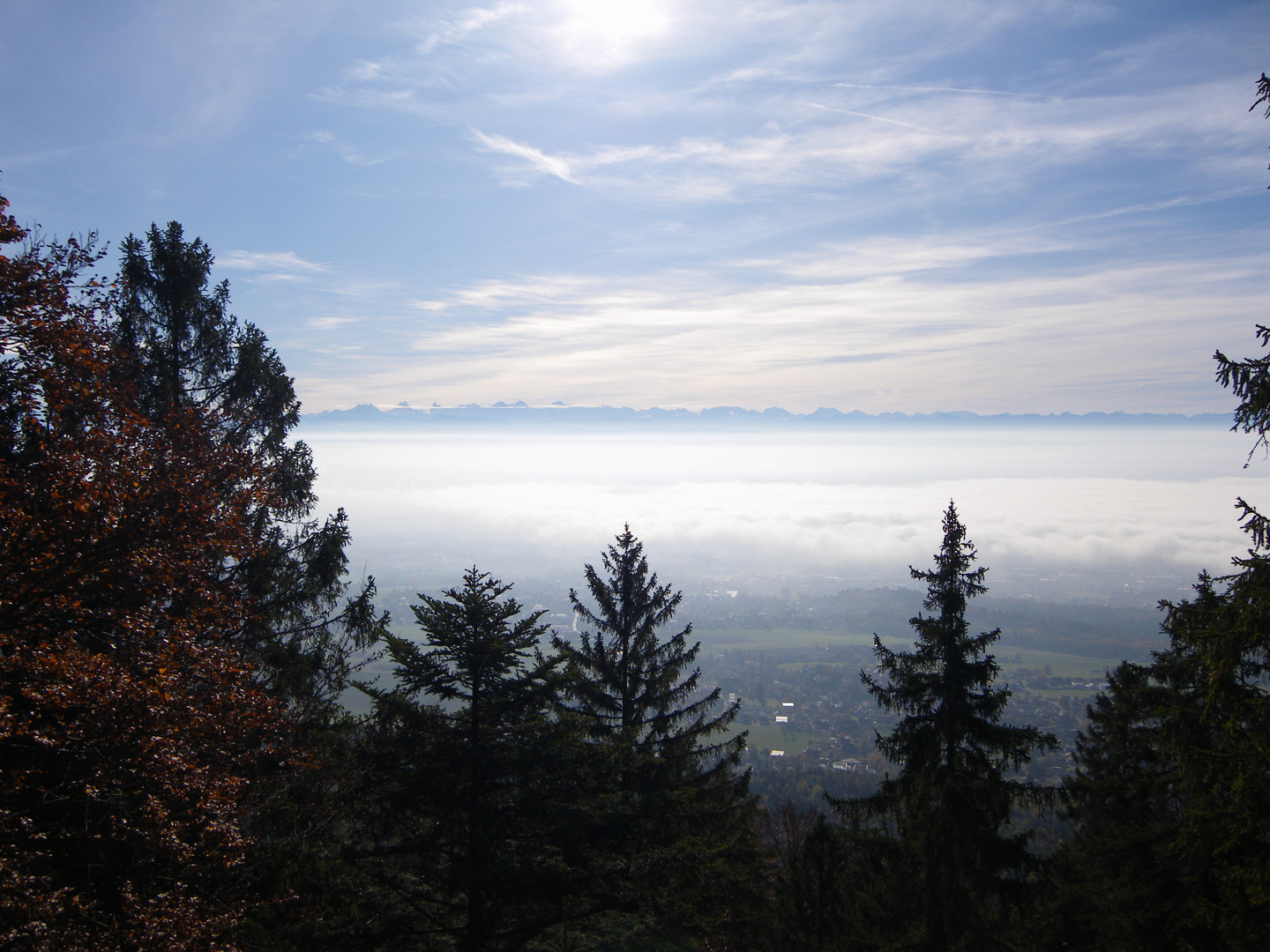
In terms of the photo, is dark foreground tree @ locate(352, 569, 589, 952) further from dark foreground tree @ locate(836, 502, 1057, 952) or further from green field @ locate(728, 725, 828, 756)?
green field @ locate(728, 725, 828, 756)

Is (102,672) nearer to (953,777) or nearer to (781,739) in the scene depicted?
(953,777)

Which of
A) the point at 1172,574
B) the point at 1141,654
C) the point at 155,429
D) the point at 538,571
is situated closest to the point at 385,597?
the point at 538,571

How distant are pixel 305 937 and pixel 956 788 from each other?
31.8ft

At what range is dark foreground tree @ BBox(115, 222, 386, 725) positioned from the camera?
1123 centimetres

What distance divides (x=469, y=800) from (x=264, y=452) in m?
8.51

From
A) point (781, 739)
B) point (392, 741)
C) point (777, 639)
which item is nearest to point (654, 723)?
point (392, 741)

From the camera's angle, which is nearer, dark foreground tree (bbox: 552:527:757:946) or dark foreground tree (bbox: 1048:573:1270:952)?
dark foreground tree (bbox: 1048:573:1270:952)

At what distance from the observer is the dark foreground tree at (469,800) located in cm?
742

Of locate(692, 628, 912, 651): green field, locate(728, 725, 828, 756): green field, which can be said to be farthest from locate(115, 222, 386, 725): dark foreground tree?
locate(692, 628, 912, 651): green field

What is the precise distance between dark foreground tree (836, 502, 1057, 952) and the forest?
54 mm

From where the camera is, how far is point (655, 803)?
406 inches

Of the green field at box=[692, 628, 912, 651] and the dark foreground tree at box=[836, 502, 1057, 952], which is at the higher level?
the dark foreground tree at box=[836, 502, 1057, 952]

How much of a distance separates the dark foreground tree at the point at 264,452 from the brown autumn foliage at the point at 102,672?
3.07 metres

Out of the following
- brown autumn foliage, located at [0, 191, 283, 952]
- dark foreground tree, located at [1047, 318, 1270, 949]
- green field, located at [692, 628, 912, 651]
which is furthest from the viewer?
green field, located at [692, 628, 912, 651]
